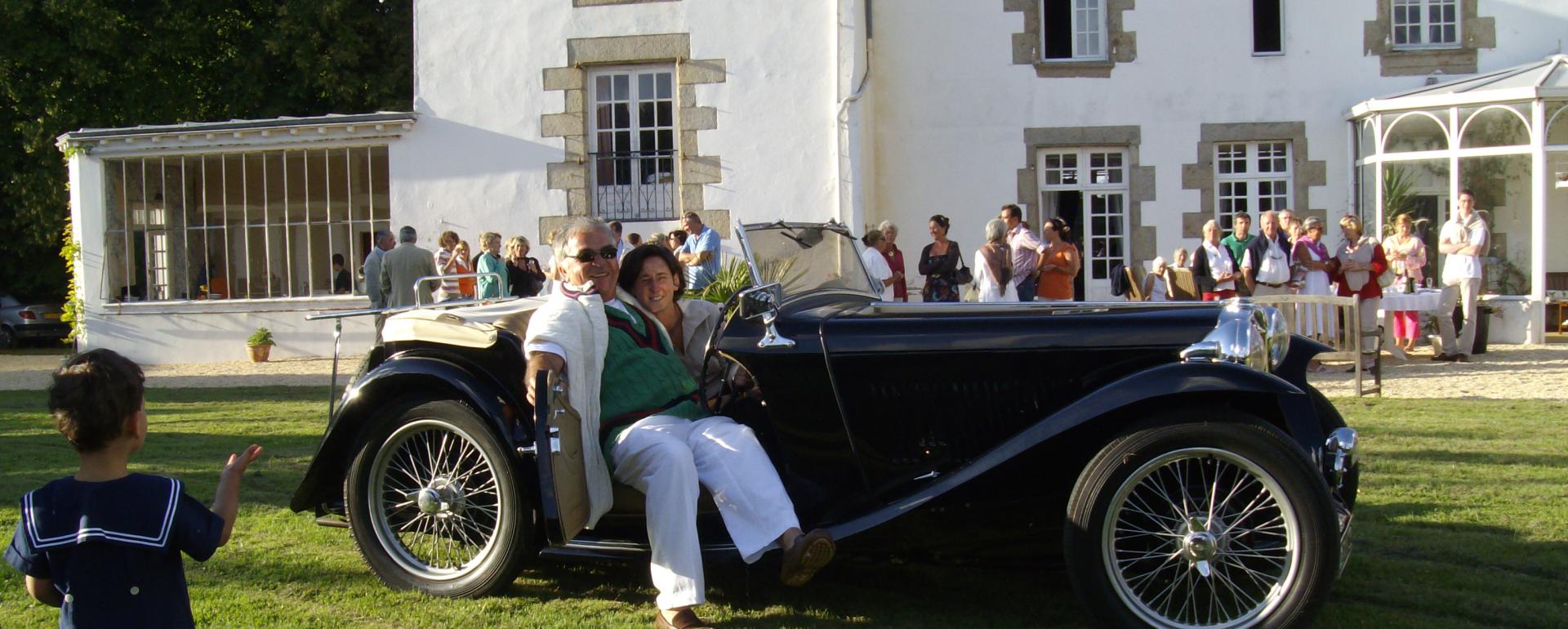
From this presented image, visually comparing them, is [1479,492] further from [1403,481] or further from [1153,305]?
[1153,305]

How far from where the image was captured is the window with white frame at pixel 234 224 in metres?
16.4

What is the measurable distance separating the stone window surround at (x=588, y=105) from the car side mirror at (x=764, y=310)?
35.5 ft

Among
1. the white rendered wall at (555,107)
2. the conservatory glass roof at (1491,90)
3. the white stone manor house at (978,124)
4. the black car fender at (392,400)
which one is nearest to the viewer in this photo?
the black car fender at (392,400)

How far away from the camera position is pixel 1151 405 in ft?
12.8

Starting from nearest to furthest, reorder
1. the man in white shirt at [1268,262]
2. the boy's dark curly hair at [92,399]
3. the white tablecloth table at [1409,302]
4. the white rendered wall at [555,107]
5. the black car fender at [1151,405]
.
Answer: the boy's dark curly hair at [92,399] → the black car fender at [1151,405] → the man in white shirt at [1268,262] → the white tablecloth table at [1409,302] → the white rendered wall at [555,107]

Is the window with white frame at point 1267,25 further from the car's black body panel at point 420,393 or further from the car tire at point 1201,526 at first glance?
the car's black body panel at point 420,393

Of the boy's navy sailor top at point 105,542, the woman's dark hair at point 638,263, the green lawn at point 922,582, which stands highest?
the woman's dark hair at point 638,263

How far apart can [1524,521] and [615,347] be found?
3.68m

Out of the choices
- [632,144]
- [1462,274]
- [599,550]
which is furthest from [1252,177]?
[599,550]

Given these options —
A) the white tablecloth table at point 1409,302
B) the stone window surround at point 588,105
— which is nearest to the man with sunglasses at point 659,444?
the white tablecloth table at point 1409,302

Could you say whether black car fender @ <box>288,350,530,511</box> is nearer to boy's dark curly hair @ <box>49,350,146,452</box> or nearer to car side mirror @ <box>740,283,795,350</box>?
car side mirror @ <box>740,283,795,350</box>

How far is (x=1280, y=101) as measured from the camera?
15.5m

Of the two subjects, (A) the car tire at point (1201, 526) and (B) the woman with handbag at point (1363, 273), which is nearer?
(A) the car tire at point (1201, 526)

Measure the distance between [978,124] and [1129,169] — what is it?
6.14ft
